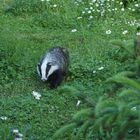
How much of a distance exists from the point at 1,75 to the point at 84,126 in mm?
3625

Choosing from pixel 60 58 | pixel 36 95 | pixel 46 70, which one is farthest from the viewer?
pixel 60 58

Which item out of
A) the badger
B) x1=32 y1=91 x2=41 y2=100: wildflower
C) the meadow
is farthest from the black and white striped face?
x1=32 y1=91 x2=41 y2=100: wildflower

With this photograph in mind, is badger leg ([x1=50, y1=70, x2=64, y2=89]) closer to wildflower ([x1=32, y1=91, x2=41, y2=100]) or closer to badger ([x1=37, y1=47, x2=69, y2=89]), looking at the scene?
badger ([x1=37, y1=47, x2=69, y2=89])

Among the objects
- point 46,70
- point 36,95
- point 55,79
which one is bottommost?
point 36,95

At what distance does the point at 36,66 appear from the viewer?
712cm

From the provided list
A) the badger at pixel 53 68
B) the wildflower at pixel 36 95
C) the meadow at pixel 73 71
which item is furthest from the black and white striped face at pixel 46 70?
the wildflower at pixel 36 95

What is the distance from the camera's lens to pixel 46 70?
6.66 metres

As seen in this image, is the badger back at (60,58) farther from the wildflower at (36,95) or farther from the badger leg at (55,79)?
the wildflower at (36,95)

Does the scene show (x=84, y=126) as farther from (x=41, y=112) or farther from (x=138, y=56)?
(x=41, y=112)

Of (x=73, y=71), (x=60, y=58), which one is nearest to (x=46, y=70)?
(x=60, y=58)

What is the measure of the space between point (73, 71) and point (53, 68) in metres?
0.36

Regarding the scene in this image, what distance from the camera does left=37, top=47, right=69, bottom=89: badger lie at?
6.69 meters

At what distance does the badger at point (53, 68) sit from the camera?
669 centimetres

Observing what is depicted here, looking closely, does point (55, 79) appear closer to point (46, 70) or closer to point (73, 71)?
point (46, 70)
